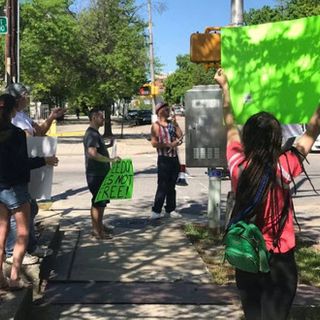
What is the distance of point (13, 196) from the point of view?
452 centimetres

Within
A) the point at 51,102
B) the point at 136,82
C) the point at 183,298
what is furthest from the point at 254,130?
the point at 51,102

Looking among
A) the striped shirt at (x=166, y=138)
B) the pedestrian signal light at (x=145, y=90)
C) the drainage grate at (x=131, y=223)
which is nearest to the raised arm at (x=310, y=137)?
the drainage grate at (x=131, y=223)

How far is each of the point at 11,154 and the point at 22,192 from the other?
34cm

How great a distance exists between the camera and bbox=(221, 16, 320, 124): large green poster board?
4.96m

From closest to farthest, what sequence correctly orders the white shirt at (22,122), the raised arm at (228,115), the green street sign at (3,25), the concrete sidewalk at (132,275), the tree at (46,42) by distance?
the raised arm at (228,115) → the concrete sidewalk at (132,275) → the white shirt at (22,122) → the green street sign at (3,25) → the tree at (46,42)

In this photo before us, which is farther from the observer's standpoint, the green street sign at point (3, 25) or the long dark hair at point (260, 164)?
the green street sign at point (3, 25)

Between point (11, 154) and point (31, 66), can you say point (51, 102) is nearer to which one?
point (31, 66)

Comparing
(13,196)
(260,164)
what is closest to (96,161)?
(13,196)

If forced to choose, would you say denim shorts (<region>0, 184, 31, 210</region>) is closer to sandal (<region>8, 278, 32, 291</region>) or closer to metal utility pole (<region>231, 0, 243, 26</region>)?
sandal (<region>8, 278, 32, 291</region>)

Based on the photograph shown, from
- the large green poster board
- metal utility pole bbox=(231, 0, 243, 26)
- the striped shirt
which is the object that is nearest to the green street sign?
the striped shirt

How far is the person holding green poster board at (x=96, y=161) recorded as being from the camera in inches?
282

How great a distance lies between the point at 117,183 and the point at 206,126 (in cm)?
139

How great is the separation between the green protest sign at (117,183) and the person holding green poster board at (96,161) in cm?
13

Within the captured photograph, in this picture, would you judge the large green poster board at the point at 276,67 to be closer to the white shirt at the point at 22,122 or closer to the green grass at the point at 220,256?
the green grass at the point at 220,256
